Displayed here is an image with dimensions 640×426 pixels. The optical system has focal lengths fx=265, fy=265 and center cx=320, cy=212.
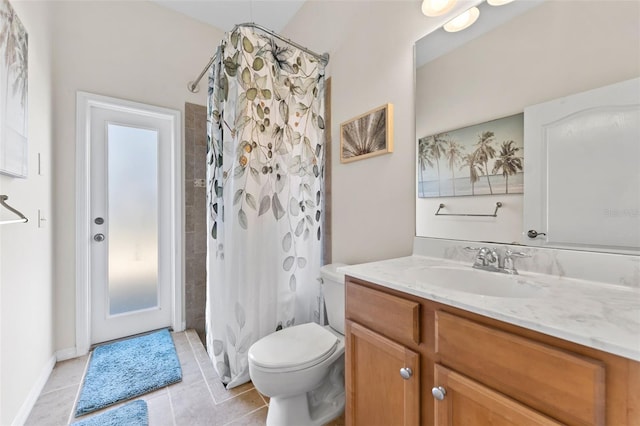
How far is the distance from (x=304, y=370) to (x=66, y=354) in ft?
6.39

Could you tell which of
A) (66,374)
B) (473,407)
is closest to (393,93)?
(473,407)

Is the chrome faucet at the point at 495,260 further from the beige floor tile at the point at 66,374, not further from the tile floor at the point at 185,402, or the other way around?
the beige floor tile at the point at 66,374

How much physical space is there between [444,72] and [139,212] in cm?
252

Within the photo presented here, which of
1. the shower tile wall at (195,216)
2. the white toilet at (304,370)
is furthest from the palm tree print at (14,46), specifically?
the white toilet at (304,370)

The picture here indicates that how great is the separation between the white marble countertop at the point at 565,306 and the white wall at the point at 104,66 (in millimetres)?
2259

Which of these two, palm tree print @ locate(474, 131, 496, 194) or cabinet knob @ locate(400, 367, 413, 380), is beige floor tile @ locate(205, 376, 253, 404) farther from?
palm tree print @ locate(474, 131, 496, 194)

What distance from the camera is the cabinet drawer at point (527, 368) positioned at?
0.54m

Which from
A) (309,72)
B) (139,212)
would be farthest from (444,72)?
(139,212)

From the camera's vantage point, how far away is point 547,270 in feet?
3.24

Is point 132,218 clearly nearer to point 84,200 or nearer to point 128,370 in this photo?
point 84,200

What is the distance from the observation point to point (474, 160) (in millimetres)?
1229

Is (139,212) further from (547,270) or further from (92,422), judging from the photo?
(547,270)

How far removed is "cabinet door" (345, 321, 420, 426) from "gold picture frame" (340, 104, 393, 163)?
1024 mm

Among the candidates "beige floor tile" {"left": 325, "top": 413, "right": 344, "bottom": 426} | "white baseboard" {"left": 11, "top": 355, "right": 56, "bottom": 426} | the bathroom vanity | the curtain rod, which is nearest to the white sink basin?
the bathroom vanity
